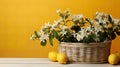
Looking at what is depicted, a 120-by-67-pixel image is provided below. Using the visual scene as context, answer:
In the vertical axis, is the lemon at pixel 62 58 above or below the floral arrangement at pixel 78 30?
below

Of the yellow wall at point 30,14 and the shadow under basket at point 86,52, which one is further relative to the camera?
the yellow wall at point 30,14

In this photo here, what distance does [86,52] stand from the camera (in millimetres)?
1247

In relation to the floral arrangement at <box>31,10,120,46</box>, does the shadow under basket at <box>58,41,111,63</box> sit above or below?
below

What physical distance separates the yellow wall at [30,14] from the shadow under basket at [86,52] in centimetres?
49

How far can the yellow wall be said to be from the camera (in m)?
1.73

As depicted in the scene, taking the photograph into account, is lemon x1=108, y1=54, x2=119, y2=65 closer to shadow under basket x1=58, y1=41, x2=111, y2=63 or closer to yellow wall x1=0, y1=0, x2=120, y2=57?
shadow under basket x1=58, y1=41, x2=111, y2=63

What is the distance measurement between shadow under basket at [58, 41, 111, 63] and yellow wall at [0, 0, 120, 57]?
1.62ft

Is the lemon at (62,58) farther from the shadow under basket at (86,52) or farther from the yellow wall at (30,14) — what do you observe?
the yellow wall at (30,14)

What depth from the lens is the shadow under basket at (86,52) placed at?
1.24 meters

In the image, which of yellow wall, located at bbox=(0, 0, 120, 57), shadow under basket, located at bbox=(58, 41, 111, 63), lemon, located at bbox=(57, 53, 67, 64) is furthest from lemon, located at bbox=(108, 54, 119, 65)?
yellow wall, located at bbox=(0, 0, 120, 57)

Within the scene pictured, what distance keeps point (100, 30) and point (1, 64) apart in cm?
51

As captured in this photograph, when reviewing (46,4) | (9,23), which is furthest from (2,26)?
(46,4)

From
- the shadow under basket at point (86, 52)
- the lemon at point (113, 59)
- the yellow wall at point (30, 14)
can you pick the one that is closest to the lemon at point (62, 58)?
the shadow under basket at point (86, 52)

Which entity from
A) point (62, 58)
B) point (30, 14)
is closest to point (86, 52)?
point (62, 58)
